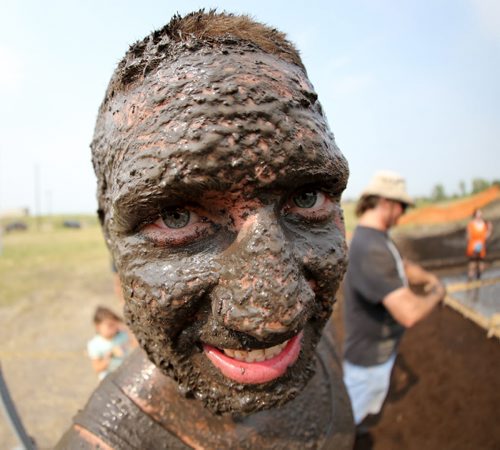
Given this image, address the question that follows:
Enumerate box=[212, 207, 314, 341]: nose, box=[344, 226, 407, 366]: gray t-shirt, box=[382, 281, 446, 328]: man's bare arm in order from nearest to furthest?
box=[212, 207, 314, 341]: nose → box=[382, 281, 446, 328]: man's bare arm → box=[344, 226, 407, 366]: gray t-shirt

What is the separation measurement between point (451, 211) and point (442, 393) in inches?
396

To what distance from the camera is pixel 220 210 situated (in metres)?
0.81

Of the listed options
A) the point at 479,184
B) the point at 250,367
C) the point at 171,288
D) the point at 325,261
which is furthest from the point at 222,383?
the point at 479,184

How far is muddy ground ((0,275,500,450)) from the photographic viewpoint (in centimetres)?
307

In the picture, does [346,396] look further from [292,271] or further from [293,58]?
[293,58]

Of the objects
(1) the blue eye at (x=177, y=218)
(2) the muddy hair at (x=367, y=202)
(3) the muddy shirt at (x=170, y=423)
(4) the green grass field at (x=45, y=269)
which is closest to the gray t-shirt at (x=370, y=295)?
(2) the muddy hair at (x=367, y=202)

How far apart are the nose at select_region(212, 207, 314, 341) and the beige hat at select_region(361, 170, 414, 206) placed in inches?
85.6

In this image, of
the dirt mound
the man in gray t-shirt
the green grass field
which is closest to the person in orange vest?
the dirt mound

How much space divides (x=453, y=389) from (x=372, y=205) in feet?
6.98

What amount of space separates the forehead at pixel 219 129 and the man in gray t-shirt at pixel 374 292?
1.83 m

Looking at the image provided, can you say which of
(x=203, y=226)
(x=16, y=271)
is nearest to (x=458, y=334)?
(x=203, y=226)

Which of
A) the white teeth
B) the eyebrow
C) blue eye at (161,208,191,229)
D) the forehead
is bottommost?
the white teeth

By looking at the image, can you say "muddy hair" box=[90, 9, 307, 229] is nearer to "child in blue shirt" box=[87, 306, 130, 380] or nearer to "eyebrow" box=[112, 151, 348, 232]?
"eyebrow" box=[112, 151, 348, 232]

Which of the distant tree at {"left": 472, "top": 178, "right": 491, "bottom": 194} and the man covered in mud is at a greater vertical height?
the man covered in mud
